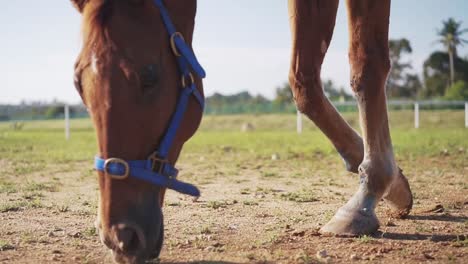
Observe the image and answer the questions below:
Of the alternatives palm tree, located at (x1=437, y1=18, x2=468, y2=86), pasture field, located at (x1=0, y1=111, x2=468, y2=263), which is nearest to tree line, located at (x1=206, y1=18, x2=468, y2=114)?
palm tree, located at (x1=437, y1=18, x2=468, y2=86)

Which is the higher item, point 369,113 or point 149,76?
point 149,76

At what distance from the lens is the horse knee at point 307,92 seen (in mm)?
3555

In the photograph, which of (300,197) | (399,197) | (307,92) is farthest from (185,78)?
(300,197)

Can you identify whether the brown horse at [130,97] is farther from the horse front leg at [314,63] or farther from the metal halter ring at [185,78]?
the horse front leg at [314,63]

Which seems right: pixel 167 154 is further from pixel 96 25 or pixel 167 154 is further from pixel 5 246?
pixel 5 246

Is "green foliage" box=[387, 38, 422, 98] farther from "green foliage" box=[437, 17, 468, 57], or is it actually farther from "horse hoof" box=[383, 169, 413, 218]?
"horse hoof" box=[383, 169, 413, 218]

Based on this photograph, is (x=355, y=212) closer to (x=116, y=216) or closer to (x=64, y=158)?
(x=116, y=216)

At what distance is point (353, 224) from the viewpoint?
10.8ft

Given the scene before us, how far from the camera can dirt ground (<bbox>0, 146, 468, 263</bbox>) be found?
293 centimetres

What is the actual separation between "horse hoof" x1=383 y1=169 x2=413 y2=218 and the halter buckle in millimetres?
1929

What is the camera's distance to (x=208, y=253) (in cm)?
298

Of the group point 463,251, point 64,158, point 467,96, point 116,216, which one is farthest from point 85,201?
point 467,96

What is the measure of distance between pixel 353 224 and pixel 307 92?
0.93 m

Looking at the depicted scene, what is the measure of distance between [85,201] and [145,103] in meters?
3.05
